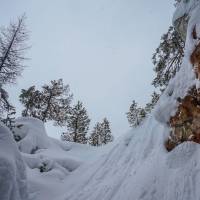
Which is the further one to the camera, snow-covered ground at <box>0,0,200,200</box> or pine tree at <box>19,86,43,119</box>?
pine tree at <box>19,86,43,119</box>

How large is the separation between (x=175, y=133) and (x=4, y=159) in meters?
6.36

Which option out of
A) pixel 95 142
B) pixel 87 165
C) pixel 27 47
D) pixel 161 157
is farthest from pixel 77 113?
pixel 161 157

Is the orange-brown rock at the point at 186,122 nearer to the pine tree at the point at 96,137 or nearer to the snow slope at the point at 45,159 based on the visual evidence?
the snow slope at the point at 45,159

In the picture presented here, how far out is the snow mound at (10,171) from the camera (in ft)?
32.3

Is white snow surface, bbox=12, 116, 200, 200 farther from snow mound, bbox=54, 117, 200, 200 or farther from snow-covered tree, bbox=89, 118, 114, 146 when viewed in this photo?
snow-covered tree, bbox=89, 118, 114, 146

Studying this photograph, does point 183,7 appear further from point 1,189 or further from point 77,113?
point 77,113

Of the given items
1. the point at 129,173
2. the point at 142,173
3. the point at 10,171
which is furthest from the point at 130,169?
the point at 10,171

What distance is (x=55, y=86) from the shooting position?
33.5m

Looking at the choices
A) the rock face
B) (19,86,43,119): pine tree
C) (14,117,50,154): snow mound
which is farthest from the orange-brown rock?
(19,86,43,119): pine tree

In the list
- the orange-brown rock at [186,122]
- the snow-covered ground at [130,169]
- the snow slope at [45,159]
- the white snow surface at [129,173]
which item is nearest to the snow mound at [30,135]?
the snow slope at [45,159]

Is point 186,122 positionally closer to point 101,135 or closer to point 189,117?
point 189,117

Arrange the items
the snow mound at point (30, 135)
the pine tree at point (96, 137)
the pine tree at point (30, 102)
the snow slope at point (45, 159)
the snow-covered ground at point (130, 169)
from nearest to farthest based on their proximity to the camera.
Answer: the snow-covered ground at point (130, 169) < the snow slope at point (45, 159) < the snow mound at point (30, 135) < the pine tree at point (30, 102) < the pine tree at point (96, 137)

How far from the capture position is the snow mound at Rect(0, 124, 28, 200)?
32.3 ft

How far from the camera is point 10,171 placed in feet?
33.0
